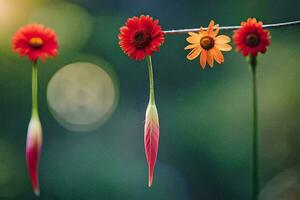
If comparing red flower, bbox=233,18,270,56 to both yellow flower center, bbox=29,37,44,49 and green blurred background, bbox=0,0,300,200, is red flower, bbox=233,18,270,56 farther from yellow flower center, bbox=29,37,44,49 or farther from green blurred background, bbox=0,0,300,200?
green blurred background, bbox=0,0,300,200

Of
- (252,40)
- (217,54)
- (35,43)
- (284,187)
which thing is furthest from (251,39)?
(284,187)

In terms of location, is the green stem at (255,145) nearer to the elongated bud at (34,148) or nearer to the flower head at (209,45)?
the flower head at (209,45)

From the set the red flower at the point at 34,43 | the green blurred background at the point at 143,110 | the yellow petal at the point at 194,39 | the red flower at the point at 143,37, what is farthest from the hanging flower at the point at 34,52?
the green blurred background at the point at 143,110

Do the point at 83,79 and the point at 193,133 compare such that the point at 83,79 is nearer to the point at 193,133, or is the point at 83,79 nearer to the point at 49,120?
the point at 49,120

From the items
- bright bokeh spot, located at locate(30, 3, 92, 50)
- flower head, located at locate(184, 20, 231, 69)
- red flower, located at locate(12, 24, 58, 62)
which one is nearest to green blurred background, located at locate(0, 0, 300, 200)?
bright bokeh spot, located at locate(30, 3, 92, 50)

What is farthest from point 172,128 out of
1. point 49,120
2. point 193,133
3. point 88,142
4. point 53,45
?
point 53,45

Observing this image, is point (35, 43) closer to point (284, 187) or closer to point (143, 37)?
point (143, 37)

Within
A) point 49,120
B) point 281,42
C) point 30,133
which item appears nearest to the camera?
point 30,133
